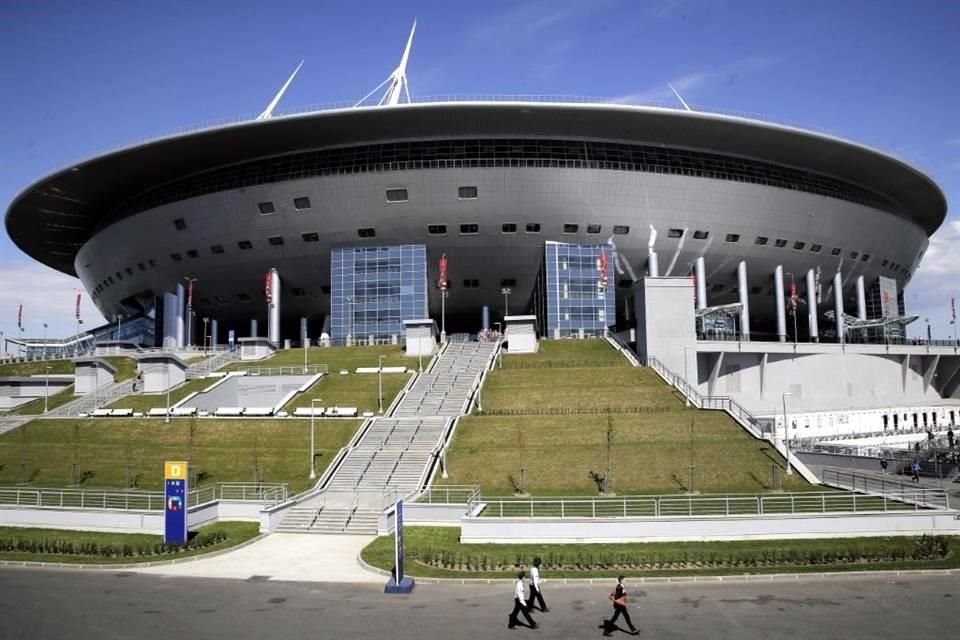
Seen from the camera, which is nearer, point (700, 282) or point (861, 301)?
point (700, 282)

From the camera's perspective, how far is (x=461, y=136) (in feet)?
221

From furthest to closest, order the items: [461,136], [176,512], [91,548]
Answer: [461,136] → [176,512] → [91,548]

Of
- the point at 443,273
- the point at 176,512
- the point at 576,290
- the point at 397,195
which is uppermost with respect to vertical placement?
the point at 397,195

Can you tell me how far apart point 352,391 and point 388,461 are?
1366 cm

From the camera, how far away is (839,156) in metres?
72.4

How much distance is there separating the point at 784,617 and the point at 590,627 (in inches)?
165

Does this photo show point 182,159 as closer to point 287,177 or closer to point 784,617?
point 287,177

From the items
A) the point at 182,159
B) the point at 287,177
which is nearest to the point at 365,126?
the point at 287,177

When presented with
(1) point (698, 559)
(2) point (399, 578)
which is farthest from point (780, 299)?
(2) point (399, 578)

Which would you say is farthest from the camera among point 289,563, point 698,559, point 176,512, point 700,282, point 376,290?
point 700,282

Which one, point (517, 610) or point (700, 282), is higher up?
point (700, 282)

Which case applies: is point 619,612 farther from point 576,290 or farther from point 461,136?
point 576,290

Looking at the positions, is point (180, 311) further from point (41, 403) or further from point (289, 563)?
point (289, 563)

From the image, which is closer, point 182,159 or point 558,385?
point 558,385
